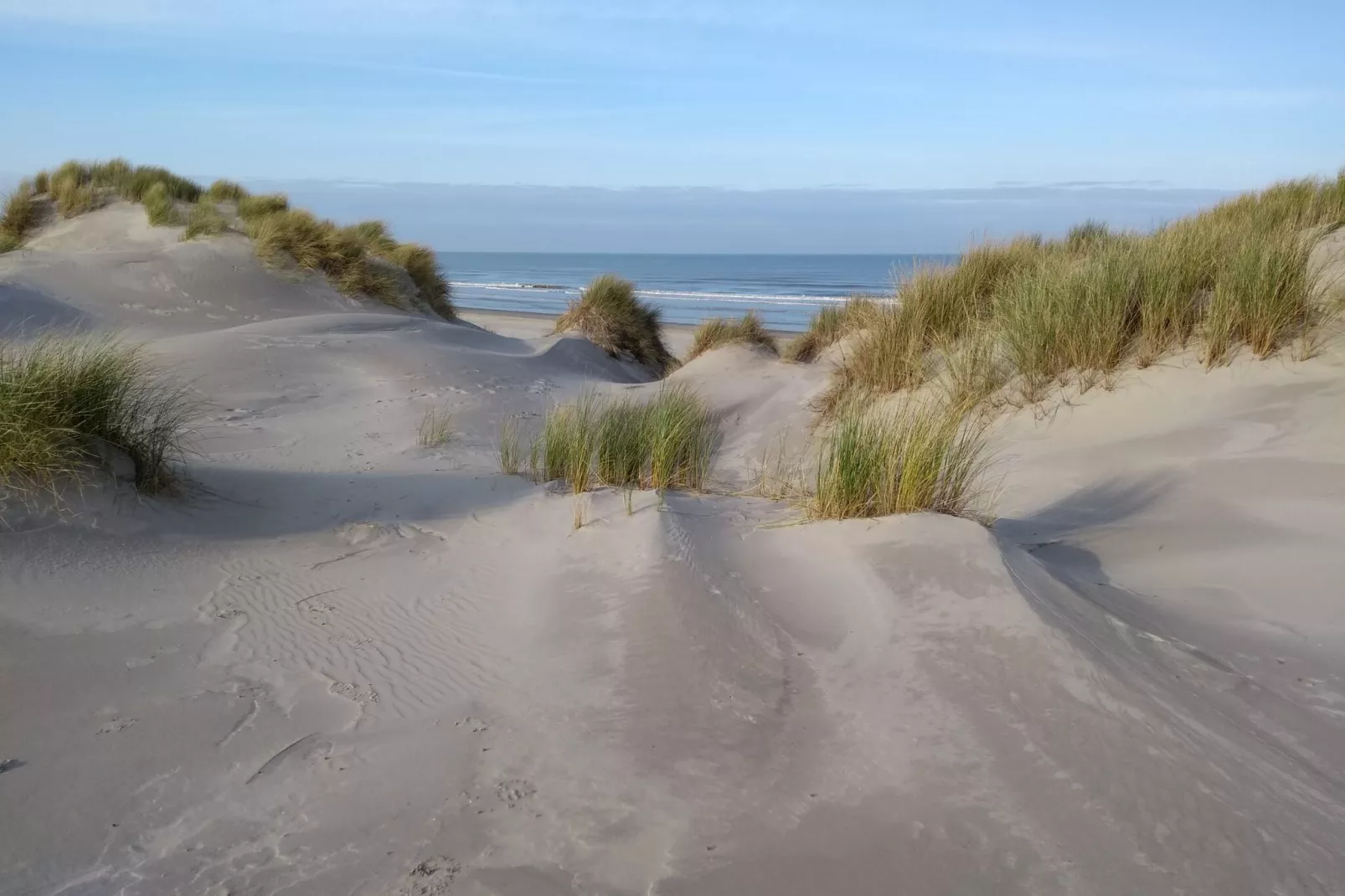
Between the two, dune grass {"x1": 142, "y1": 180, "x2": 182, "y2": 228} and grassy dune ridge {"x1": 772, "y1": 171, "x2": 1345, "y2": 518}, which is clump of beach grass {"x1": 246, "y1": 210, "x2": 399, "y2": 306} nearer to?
dune grass {"x1": 142, "y1": 180, "x2": 182, "y2": 228}

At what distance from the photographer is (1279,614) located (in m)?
3.67

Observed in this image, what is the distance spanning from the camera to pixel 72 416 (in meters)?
4.10

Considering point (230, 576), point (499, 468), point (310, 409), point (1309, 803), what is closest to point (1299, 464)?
point (1309, 803)

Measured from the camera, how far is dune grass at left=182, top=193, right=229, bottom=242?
14078mm

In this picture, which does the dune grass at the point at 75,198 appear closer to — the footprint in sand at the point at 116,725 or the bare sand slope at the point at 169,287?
the bare sand slope at the point at 169,287

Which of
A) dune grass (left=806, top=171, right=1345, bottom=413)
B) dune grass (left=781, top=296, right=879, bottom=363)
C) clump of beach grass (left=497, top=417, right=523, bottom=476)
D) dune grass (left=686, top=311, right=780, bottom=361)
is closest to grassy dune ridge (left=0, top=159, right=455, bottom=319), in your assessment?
dune grass (left=686, top=311, right=780, bottom=361)

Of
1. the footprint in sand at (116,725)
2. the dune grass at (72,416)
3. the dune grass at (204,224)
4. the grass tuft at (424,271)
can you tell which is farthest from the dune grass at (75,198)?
the footprint in sand at (116,725)

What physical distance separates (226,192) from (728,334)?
10.4 meters

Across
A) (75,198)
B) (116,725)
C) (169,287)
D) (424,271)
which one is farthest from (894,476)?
(75,198)

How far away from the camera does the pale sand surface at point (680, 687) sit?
216 cm

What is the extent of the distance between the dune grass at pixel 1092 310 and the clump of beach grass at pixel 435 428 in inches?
130

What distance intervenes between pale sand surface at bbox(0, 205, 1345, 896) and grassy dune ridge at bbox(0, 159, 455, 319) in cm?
931

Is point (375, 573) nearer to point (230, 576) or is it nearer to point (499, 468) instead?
point (230, 576)

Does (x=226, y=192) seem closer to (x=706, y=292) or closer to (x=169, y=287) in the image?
(x=169, y=287)
